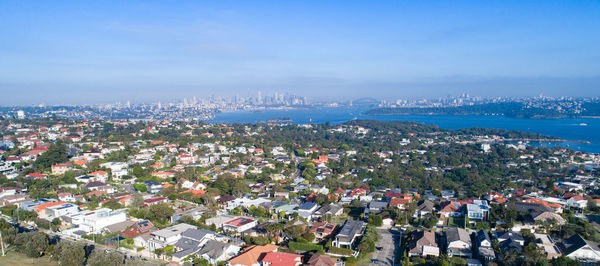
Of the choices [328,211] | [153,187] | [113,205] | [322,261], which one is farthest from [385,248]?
[153,187]

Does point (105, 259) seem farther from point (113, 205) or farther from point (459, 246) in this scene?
point (459, 246)

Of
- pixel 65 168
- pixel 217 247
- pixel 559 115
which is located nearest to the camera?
pixel 217 247

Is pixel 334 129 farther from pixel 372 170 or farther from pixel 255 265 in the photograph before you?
pixel 255 265

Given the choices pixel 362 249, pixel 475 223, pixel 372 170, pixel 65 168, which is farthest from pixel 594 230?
pixel 65 168

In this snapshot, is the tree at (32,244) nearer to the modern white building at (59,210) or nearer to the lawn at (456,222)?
the modern white building at (59,210)

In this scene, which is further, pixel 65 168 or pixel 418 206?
pixel 65 168

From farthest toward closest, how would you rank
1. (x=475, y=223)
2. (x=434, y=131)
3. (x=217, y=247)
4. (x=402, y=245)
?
(x=434, y=131)
(x=475, y=223)
(x=402, y=245)
(x=217, y=247)

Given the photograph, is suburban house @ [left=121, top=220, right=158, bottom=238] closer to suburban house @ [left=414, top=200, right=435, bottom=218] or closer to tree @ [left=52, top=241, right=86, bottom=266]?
tree @ [left=52, top=241, right=86, bottom=266]

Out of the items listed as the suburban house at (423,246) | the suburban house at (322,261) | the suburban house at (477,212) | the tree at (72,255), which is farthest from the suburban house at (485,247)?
the tree at (72,255)

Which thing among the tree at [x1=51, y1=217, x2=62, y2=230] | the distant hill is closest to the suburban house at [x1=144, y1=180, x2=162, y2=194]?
the tree at [x1=51, y1=217, x2=62, y2=230]
